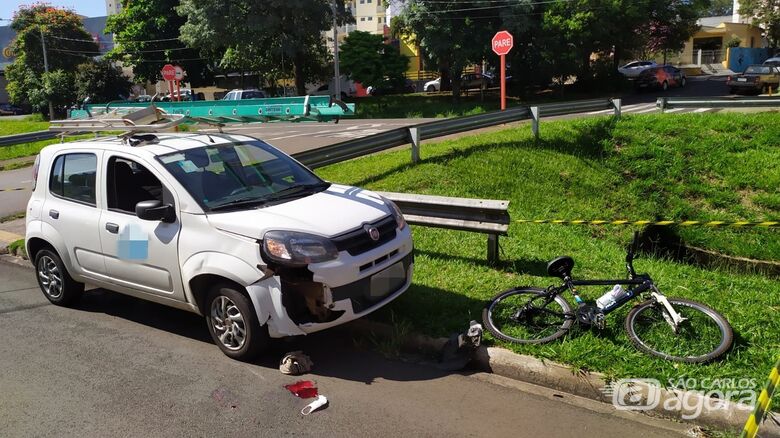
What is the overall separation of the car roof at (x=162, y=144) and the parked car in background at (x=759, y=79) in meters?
29.6

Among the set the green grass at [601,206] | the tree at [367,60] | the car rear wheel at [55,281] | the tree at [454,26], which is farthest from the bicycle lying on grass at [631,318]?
the tree at [367,60]

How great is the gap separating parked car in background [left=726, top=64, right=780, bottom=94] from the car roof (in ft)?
97.1

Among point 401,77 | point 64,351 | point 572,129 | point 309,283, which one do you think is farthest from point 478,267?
point 401,77

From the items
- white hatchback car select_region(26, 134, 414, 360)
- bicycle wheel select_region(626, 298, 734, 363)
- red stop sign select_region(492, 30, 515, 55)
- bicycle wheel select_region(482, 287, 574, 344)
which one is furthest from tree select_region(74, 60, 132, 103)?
bicycle wheel select_region(626, 298, 734, 363)

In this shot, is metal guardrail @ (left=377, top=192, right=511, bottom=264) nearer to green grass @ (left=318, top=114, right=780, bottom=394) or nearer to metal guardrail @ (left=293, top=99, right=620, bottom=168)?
green grass @ (left=318, top=114, right=780, bottom=394)

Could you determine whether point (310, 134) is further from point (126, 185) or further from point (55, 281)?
point (126, 185)

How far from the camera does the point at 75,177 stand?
6.07 metres

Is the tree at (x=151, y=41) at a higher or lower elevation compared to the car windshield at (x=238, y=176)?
higher

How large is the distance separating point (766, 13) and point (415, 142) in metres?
48.1

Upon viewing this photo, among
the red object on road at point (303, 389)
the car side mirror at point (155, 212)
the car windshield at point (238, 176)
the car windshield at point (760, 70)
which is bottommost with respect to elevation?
the red object on road at point (303, 389)

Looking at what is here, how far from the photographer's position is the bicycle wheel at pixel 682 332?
4383 mm

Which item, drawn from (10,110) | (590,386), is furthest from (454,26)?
(10,110)

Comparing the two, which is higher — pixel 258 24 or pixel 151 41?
pixel 151 41

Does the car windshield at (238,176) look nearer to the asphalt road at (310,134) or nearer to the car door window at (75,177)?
the car door window at (75,177)
